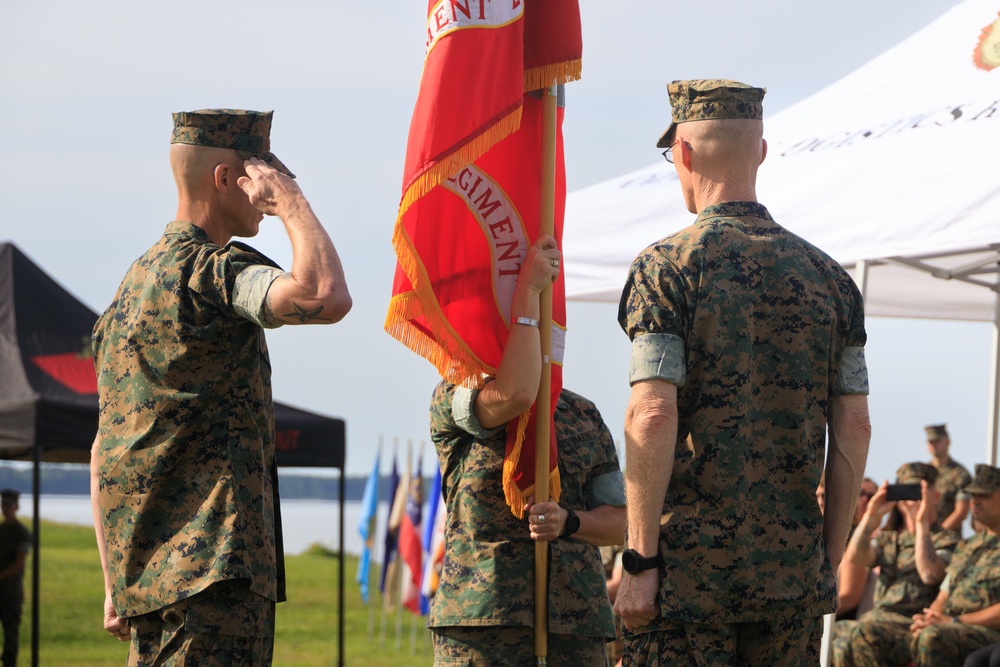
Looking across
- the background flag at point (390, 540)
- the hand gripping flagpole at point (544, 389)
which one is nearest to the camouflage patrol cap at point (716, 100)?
the hand gripping flagpole at point (544, 389)

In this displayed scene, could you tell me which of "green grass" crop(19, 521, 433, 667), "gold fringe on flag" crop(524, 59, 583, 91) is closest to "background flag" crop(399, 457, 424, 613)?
"green grass" crop(19, 521, 433, 667)

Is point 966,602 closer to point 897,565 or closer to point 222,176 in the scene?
point 897,565

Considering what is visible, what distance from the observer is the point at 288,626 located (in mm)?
18312

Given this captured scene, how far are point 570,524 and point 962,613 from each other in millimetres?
4067

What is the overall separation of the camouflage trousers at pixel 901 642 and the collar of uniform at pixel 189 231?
510 cm

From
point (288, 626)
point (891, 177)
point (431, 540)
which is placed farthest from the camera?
point (288, 626)

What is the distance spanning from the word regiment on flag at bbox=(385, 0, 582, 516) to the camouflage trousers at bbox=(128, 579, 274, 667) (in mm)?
1246

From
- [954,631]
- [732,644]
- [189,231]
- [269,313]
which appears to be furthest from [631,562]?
[954,631]

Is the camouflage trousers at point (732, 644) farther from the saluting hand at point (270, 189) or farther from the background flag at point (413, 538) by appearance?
the background flag at point (413, 538)

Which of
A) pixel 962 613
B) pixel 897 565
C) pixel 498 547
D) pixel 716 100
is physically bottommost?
pixel 962 613

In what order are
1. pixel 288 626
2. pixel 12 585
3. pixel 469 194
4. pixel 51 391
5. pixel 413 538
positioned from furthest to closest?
pixel 288 626
pixel 413 538
pixel 12 585
pixel 51 391
pixel 469 194

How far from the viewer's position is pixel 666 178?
7664mm

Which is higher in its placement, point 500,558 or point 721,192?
point 721,192

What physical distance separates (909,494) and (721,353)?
413cm
